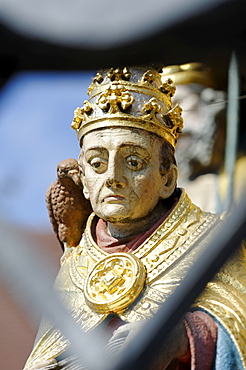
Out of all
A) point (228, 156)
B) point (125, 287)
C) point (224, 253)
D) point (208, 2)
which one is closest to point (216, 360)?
point (125, 287)

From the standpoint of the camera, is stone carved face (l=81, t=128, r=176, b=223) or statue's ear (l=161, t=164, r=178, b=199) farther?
statue's ear (l=161, t=164, r=178, b=199)

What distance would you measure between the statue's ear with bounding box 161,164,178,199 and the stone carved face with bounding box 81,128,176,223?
1.4 inches

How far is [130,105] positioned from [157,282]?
538mm

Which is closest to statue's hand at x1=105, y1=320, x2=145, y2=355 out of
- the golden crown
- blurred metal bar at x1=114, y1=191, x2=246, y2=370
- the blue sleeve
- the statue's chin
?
the blue sleeve

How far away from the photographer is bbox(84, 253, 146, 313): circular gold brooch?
6.88 ft

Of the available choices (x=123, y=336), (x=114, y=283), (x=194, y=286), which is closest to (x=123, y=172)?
(x=114, y=283)

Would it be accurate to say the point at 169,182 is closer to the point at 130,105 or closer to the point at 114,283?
the point at 130,105

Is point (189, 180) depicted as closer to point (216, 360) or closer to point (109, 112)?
point (109, 112)

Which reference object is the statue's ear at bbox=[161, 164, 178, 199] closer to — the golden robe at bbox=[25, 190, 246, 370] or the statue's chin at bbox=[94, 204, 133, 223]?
the golden robe at bbox=[25, 190, 246, 370]

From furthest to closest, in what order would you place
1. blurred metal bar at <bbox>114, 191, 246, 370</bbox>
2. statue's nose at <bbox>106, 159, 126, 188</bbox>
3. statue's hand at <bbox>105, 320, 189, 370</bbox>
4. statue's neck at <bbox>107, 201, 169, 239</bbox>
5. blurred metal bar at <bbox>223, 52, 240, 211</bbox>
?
blurred metal bar at <bbox>223, 52, 240, 211</bbox>
statue's neck at <bbox>107, 201, 169, 239</bbox>
statue's nose at <bbox>106, 159, 126, 188</bbox>
statue's hand at <bbox>105, 320, 189, 370</bbox>
blurred metal bar at <bbox>114, 191, 246, 370</bbox>

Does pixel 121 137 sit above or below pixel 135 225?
above

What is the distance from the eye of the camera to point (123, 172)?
222 cm

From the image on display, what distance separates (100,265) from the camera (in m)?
2.22

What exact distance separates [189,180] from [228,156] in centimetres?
29
